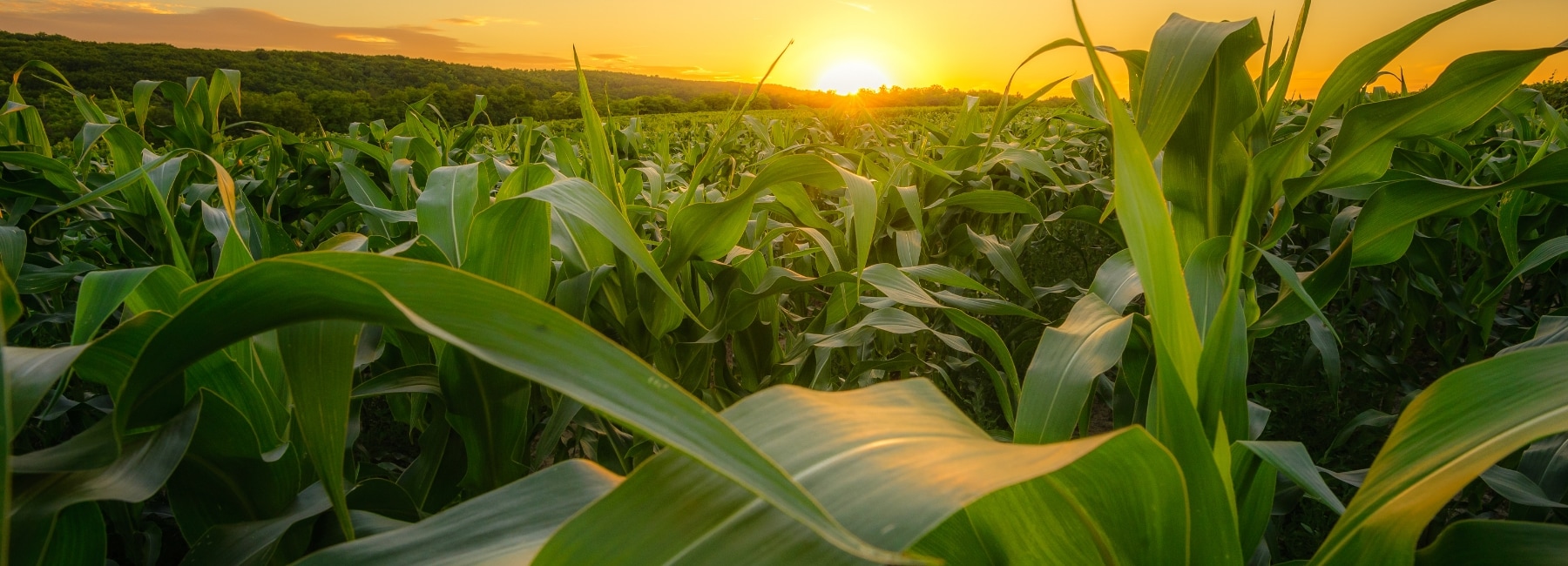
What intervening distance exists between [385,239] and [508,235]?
2.05ft

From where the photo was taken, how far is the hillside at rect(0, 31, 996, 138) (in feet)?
29.7

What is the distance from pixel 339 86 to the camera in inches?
755

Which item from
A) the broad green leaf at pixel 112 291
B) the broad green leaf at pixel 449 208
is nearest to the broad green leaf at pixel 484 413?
the broad green leaf at pixel 449 208

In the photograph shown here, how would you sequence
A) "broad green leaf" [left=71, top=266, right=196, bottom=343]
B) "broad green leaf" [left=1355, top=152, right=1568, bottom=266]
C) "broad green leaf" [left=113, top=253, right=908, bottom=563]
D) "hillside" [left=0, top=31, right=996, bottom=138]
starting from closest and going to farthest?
"broad green leaf" [left=113, top=253, right=908, bottom=563], "broad green leaf" [left=71, top=266, right=196, bottom=343], "broad green leaf" [left=1355, top=152, right=1568, bottom=266], "hillside" [left=0, top=31, right=996, bottom=138]

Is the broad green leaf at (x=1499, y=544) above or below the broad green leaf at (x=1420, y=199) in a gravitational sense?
below

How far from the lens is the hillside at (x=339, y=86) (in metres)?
9.05

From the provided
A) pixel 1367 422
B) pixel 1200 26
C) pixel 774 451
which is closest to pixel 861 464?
pixel 774 451

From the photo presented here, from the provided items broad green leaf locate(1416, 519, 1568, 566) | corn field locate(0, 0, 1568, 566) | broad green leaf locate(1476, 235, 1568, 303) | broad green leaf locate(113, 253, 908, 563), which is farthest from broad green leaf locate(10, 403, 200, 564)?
broad green leaf locate(1476, 235, 1568, 303)

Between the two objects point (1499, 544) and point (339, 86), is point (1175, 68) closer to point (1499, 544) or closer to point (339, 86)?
point (1499, 544)

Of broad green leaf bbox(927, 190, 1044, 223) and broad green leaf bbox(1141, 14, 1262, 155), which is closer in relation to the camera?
broad green leaf bbox(1141, 14, 1262, 155)

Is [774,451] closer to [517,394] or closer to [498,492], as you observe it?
[498,492]

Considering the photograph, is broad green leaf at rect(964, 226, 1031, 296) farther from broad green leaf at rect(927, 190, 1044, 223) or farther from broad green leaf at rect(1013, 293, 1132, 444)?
broad green leaf at rect(1013, 293, 1132, 444)

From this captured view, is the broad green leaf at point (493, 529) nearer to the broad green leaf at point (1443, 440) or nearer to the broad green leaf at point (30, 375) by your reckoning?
the broad green leaf at point (30, 375)

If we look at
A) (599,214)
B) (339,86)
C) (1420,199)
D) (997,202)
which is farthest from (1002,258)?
(339,86)
